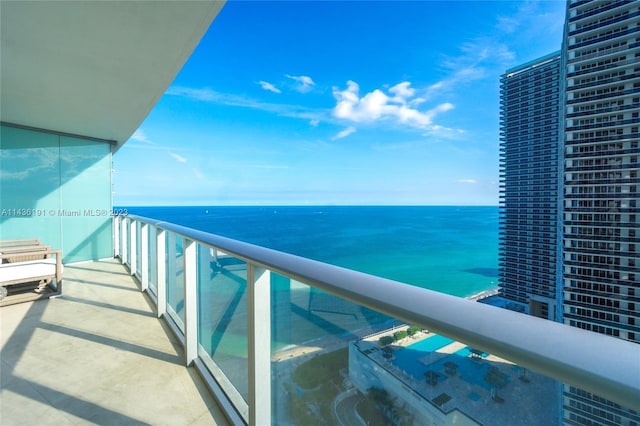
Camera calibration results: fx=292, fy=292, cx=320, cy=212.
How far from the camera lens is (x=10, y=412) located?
1711 millimetres

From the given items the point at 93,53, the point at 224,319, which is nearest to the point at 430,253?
the point at 224,319

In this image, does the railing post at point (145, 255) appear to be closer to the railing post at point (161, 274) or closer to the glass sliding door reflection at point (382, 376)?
the railing post at point (161, 274)

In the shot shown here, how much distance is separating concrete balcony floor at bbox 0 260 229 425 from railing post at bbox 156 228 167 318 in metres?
0.16

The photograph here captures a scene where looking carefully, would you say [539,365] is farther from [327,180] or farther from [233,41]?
[327,180]

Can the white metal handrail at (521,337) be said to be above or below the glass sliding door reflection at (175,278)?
above

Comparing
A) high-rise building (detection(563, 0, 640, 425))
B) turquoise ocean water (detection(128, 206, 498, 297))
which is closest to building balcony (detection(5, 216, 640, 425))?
high-rise building (detection(563, 0, 640, 425))

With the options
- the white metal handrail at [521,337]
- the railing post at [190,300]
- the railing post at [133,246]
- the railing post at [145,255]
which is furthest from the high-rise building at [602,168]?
the railing post at [133,246]

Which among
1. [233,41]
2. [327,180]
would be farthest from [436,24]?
[327,180]

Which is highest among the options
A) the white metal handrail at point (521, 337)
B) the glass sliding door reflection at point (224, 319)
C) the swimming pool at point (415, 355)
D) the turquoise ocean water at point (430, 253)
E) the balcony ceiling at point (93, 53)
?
the balcony ceiling at point (93, 53)

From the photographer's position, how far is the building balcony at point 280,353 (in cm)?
50

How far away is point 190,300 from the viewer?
2.27 meters

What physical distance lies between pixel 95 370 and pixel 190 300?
793 millimetres

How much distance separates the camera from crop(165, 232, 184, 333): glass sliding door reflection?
2539mm

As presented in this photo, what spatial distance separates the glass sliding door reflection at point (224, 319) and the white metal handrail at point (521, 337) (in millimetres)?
989
